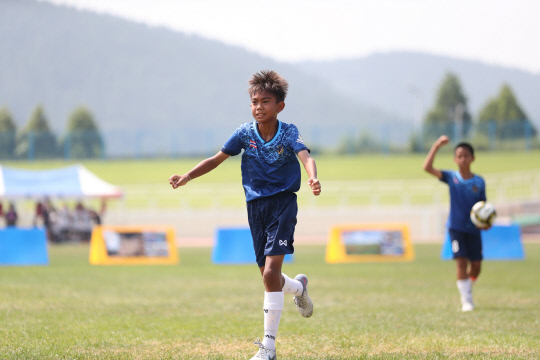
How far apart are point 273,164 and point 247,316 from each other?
3.40 metres

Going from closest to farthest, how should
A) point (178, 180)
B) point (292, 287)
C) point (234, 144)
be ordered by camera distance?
1. point (178, 180)
2. point (234, 144)
3. point (292, 287)

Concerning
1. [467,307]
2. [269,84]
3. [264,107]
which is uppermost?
[269,84]

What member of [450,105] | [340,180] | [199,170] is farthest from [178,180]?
[450,105]

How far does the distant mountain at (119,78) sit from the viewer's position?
533 ft

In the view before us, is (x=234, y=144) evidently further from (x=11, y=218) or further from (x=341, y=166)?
(x=341, y=166)

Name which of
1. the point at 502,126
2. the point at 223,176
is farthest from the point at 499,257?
the point at 502,126

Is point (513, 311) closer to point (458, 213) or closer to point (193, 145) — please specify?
point (458, 213)

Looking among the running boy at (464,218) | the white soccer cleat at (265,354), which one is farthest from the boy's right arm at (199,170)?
the running boy at (464,218)

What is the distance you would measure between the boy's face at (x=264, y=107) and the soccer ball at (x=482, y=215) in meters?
4.36

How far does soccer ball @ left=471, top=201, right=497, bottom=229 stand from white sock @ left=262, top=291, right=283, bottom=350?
4321 mm

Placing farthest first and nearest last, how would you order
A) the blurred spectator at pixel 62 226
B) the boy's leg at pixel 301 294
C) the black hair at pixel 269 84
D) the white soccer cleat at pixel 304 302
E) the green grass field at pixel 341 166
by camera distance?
1. the green grass field at pixel 341 166
2. the blurred spectator at pixel 62 226
3. the white soccer cleat at pixel 304 302
4. the boy's leg at pixel 301 294
5. the black hair at pixel 269 84

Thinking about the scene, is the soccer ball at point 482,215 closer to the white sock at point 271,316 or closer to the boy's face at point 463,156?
the boy's face at point 463,156

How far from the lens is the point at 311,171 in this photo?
618cm

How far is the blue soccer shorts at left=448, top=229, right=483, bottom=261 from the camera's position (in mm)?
10258
